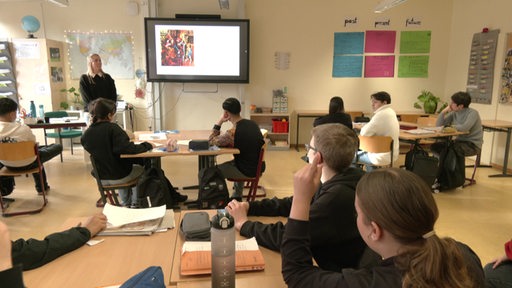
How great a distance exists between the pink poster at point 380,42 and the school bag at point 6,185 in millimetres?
6068

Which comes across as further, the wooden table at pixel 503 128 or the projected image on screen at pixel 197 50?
the projected image on screen at pixel 197 50

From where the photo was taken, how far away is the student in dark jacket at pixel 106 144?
3.40 metres

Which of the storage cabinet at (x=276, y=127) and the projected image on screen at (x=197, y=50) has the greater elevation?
the projected image on screen at (x=197, y=50)

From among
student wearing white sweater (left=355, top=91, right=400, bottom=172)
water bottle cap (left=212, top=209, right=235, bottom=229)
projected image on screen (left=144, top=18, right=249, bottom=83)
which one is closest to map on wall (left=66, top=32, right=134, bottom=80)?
projected image on screen (left=144, top=18, right=249, bottom=83)

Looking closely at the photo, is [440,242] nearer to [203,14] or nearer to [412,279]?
[412,279]

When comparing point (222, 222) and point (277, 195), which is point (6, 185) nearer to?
point (277, 195)

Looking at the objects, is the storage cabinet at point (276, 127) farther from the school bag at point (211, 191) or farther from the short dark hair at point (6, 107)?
the short dark hair at point (6, 107)

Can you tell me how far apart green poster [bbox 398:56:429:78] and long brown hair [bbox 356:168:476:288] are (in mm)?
6888

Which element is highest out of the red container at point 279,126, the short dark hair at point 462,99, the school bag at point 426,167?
the short dark hair at point 462,99

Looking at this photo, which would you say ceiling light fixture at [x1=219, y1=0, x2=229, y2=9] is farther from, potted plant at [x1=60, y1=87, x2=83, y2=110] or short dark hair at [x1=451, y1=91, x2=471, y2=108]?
short dark hair at [x1=451, y1=91, x2=471, y2=108]

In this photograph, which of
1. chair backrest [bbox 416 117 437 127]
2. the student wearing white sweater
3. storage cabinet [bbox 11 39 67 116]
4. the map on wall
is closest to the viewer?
the student wearing white sweater

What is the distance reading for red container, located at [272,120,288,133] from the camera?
7.18 m

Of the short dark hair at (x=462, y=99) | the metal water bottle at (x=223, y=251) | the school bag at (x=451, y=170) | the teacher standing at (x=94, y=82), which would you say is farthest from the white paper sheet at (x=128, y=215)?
the short dark hair at (x=462, y=99)

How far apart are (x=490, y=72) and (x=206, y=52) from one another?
15.6ft
